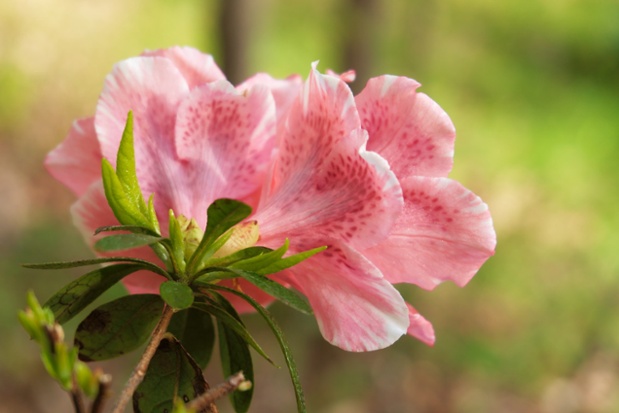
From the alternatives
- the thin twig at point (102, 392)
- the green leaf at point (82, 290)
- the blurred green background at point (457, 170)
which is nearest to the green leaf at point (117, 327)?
the green leaf at point (82, 290)

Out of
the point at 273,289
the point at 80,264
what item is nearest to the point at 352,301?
the point at 273,289

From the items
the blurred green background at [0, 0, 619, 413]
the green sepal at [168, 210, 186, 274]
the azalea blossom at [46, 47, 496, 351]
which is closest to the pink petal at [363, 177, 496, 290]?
the azalea blossom at [46, 47, 496, 351]

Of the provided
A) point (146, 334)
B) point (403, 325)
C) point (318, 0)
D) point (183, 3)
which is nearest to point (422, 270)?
point (403, 325)

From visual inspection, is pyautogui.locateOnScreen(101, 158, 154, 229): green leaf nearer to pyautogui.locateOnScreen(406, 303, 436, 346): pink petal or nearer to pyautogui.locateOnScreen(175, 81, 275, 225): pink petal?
pyautogui.locateOnScreen(175, 81, 275, 225): pink petal

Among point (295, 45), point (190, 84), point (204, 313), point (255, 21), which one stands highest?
point (190, 84)

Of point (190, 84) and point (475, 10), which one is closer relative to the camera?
point (190, 84)

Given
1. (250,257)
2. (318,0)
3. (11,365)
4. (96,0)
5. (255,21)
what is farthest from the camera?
(318,0)

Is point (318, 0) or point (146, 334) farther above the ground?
point (146, 334)

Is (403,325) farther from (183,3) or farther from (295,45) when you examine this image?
(183,3)
